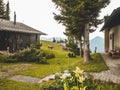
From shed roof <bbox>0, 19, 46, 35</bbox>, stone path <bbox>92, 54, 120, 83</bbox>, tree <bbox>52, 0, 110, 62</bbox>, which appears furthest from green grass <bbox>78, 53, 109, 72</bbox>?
shed roof <bbox>0, 19, 46, 35</bbox>

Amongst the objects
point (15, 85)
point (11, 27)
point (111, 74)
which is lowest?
Result: point (15, 85)

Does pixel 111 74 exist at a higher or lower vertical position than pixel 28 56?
lower

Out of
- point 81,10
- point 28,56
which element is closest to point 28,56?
point 28,56

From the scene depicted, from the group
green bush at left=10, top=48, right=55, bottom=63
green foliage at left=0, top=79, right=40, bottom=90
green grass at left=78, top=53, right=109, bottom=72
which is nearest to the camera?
green foliage at left=0, top=79, right=40, bottom=90

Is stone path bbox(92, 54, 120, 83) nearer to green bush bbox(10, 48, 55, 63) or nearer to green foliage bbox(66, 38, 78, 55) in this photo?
green bush bbox(10, 48, 55, 63)

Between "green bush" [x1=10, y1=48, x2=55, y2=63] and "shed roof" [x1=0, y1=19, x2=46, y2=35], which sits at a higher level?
"shed roof" [x1=0, y1=19, x2=46, y2=35]

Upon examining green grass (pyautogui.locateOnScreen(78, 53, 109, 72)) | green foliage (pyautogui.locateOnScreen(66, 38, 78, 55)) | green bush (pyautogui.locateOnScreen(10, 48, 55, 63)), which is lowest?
green grass (pyautogui.locateOnScreen(78, 53, 109, 72))

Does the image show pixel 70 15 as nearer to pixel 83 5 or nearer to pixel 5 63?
pixel 83 5

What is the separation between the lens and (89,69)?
17078 millimetres

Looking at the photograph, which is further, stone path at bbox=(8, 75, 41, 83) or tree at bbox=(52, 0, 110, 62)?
tree at bbox=(52, 0, 110, 62)

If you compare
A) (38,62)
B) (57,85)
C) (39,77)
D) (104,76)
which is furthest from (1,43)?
(57,85)

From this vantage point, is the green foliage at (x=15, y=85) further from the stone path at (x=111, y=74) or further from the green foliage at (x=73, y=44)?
the green foliage at (x=73, y=44)

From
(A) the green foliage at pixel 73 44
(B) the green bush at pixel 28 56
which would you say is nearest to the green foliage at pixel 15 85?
(B) the green bush at pixel 28 56

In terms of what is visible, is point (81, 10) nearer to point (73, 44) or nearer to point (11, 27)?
point (73, 44)
